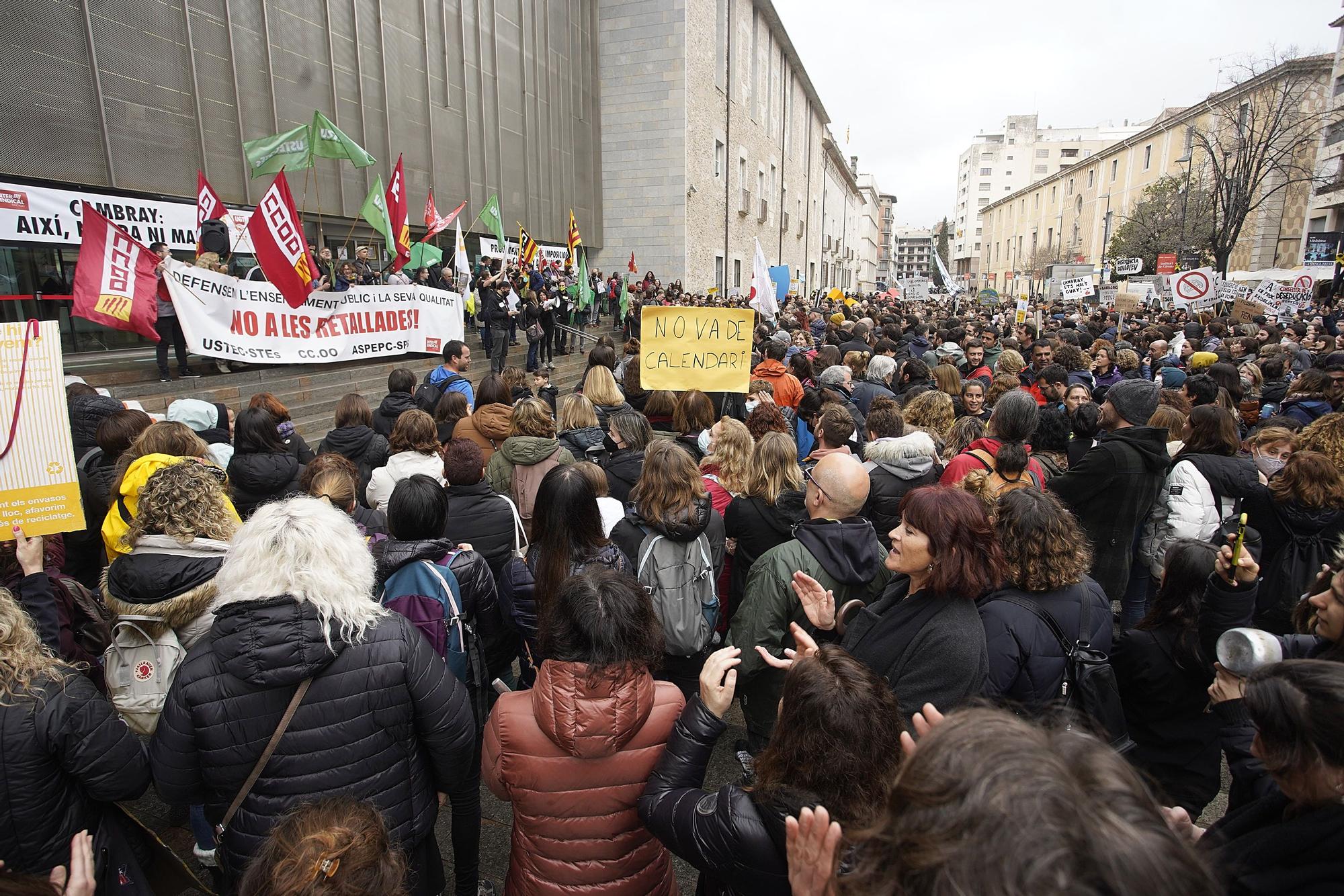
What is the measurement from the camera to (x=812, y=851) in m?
1.33

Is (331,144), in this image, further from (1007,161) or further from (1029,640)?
(1007,161)

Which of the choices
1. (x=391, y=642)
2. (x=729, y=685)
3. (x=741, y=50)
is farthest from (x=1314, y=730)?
(x=741, y=50)

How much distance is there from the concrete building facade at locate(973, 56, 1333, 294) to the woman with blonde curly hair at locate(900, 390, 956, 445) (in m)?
33.2

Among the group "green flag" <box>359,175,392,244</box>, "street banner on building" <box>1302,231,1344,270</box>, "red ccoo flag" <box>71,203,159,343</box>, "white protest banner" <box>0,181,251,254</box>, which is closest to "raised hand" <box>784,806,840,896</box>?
"red ccoo flag" <box>71,203,159,343</box>

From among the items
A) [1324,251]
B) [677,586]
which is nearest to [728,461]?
[677,586]

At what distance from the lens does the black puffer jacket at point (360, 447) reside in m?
4.90

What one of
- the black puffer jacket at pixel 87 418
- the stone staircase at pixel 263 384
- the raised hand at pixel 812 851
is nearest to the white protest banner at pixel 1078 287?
the stone staircase at pixel 263 384

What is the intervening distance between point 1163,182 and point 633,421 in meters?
46.8

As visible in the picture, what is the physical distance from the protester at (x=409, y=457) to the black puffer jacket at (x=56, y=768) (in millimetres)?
2180

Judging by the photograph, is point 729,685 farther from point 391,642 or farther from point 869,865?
point 391,642

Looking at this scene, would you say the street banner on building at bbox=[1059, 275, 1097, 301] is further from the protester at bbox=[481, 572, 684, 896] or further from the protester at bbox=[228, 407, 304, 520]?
the protester at bbox=[481, 572, 684, 896]

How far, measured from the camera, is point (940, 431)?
517 cm

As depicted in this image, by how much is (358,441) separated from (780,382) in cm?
402

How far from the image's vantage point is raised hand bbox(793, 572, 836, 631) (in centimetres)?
254
